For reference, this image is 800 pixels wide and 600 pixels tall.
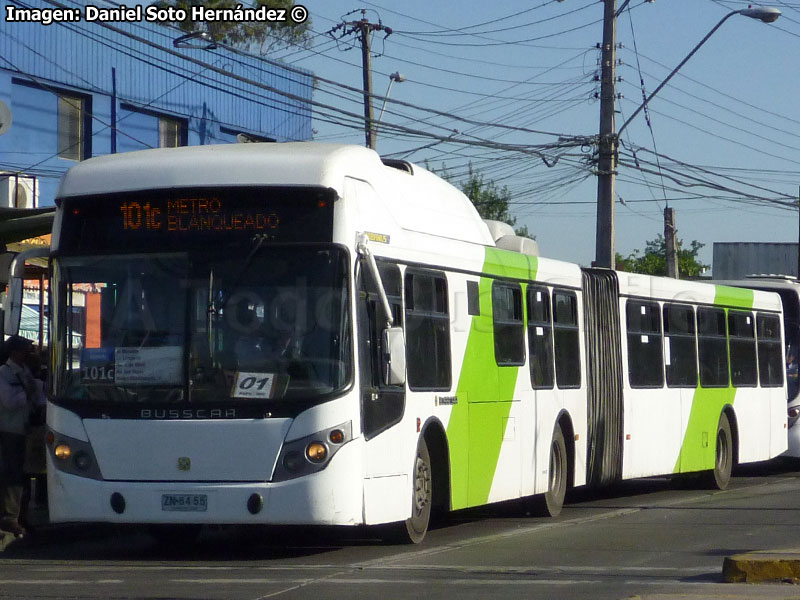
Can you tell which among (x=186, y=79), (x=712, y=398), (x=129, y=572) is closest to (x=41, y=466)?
(x=129, y=572)

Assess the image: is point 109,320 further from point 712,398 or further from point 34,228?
point 712,398

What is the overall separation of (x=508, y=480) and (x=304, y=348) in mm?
4144

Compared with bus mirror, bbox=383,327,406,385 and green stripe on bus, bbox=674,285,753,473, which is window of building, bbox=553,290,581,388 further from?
bus mirror, bbox=383,327,406,385

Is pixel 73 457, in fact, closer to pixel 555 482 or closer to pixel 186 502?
pixel 186 502

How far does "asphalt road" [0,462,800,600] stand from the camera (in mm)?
9453

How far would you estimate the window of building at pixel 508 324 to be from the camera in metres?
14.4

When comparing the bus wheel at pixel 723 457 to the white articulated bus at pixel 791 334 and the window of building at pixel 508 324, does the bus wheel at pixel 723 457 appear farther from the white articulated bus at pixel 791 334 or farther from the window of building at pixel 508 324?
the window of building at pixel 508 324

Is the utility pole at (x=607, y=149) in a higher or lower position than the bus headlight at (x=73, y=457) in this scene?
higher

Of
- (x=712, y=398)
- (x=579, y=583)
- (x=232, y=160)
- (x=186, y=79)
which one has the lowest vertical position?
(x=579, y=583)

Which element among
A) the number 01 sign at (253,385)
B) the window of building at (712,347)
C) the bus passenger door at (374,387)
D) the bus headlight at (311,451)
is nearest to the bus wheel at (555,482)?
the bus passenger door at (374,387)

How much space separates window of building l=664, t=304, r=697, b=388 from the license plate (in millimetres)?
9705

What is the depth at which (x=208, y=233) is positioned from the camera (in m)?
11.1

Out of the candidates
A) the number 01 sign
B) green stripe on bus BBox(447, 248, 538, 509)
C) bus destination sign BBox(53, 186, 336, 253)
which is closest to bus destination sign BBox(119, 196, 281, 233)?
bus destination sign BBox(53, 186, 336, 253)

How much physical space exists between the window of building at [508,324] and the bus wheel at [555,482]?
1.36 meters
